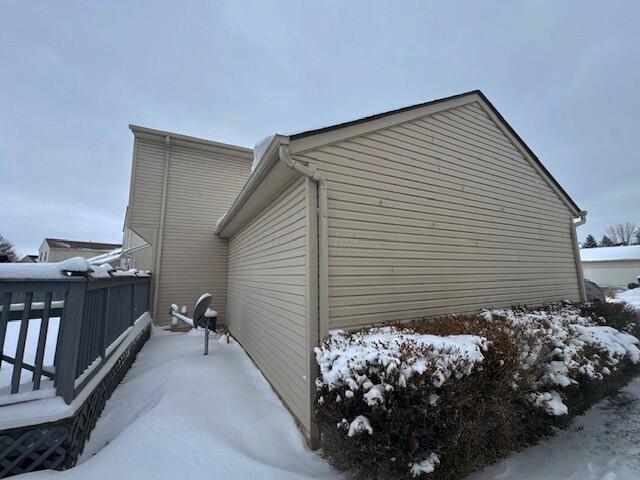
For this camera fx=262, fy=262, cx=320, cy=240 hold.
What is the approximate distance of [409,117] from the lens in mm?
4523

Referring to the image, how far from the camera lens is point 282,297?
4141mm

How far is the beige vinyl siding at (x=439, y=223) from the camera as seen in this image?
357cm

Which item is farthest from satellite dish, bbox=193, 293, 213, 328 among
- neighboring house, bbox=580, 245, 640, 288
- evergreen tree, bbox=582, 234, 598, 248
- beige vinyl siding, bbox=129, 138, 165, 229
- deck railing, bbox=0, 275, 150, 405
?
evergreen tree, bbox=582, 234, 598, 248

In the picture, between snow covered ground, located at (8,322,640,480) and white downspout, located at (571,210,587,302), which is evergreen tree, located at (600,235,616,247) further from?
snow covered ground, located at (8,322,640,480)

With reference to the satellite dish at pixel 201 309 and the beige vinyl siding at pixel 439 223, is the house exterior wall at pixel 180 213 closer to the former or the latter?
the satellite dish at pixel 201 309

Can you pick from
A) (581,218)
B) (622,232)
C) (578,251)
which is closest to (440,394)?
(578,251)

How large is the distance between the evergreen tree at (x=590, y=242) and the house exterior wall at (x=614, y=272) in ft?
98.7

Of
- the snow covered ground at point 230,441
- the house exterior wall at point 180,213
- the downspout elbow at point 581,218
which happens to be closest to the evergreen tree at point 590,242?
the downspout elbow at point 581,218

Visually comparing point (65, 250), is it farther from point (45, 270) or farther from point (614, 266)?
point (614, 266)

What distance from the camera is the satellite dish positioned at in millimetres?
5570

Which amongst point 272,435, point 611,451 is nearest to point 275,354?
point 272,435

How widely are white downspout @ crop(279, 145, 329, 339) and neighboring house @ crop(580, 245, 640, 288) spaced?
32076mm

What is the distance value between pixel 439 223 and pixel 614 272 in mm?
34317

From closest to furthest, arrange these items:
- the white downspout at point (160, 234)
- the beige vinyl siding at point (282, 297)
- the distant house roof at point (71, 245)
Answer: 1. the beige vinyl siding at point (282, 297)
2. the white downspout at point (160, 234)
3. the distant house roof at point (71, 245)
